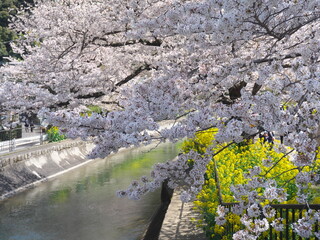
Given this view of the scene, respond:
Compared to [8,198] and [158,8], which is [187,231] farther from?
[8,198]

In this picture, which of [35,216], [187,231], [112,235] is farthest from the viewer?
[35,216]

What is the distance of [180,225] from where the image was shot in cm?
911

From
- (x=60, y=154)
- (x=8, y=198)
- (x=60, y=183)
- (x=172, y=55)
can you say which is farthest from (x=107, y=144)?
(x=60, y=154)

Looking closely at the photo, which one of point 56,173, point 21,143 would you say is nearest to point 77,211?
point 56,173

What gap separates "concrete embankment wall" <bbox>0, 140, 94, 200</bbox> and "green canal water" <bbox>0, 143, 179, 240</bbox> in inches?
18.7

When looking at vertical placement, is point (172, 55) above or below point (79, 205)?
above

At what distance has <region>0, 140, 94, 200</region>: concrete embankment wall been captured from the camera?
17.9 meters

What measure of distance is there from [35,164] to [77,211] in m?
6.32

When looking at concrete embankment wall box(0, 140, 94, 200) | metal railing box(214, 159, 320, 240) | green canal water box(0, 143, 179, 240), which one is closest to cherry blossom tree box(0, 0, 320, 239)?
metal railing box(214, 159, 320, 240)

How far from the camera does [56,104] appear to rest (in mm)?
13391

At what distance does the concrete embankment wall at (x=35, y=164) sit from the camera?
17.9 meters

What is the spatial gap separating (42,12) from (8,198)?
24.3 ft

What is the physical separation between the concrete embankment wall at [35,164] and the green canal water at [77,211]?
48cm

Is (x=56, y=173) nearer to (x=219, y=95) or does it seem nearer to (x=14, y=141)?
(x=14, y=141)
